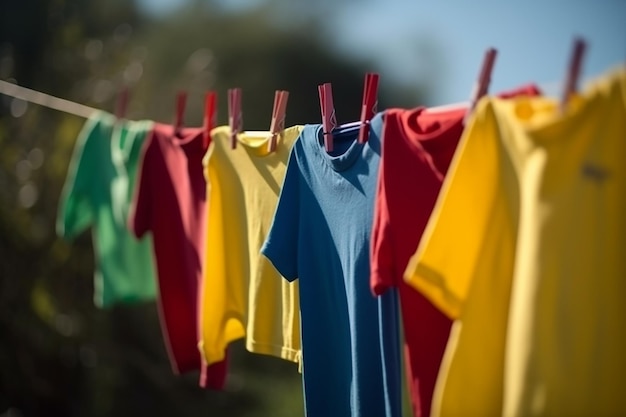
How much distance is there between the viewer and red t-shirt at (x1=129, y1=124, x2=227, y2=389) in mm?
2365

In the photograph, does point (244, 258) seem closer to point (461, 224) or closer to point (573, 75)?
point (461, 224)

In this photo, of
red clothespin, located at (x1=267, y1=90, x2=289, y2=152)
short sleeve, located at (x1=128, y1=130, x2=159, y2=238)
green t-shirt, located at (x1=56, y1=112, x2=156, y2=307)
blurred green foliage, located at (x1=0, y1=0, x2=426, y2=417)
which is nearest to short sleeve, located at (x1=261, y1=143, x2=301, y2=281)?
red clothespin, located at (x1=267, y1=90, x2=289, y2=152)

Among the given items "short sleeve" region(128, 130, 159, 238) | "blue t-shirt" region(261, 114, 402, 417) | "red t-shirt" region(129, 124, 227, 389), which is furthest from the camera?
"short sleeve" region(128, 130, 159, 238)

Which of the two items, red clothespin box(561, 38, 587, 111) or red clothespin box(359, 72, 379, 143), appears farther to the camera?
red clothespin box(359, 72, 379, 143)

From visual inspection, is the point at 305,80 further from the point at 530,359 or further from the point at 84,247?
the point at 530,359

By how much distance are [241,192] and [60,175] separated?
2566 millimetres

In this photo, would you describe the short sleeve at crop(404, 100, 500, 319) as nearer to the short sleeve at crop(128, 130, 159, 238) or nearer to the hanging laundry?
the hanging laundry

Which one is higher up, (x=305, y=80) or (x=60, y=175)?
(x=305, y=80)

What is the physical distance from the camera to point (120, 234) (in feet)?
9.47

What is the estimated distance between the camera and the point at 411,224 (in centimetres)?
164

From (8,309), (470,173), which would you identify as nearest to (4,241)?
(8,309)

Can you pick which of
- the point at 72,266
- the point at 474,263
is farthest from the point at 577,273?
the point at 72,266

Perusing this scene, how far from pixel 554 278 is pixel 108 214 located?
1.93m

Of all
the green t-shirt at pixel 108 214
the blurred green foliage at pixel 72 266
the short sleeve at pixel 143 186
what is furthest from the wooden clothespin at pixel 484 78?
the blurred green foliage at pixel 72 266
